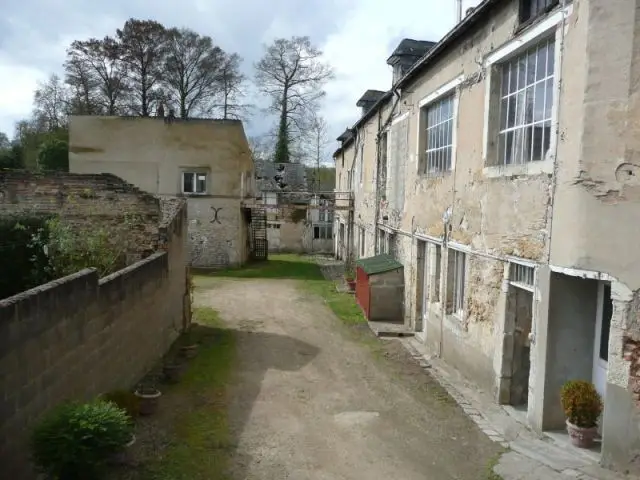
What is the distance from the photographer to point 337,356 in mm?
12211

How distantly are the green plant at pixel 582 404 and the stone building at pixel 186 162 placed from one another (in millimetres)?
22106

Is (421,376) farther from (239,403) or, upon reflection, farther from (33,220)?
(33,220)

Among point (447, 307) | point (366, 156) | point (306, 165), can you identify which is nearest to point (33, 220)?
point (447, 307)

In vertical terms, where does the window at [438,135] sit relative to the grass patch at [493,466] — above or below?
above

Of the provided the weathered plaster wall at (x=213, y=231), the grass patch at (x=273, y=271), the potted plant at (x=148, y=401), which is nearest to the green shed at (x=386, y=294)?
the potted plant at (x=148, y=401)

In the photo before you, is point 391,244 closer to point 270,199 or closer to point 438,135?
point 438,135

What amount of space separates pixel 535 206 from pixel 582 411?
9.21ft

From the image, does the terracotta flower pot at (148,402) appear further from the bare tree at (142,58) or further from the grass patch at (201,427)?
the bare tree at (142,58)

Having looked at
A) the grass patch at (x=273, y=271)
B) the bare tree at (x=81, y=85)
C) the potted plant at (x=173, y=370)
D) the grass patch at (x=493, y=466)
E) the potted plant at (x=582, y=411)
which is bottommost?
the grass patch at (x=273, y=271)

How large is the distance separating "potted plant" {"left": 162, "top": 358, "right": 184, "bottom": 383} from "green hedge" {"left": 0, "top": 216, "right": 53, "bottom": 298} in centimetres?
354

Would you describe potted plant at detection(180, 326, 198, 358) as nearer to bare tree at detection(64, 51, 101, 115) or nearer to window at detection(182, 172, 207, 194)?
window at detection(182, 172, 207, 194)

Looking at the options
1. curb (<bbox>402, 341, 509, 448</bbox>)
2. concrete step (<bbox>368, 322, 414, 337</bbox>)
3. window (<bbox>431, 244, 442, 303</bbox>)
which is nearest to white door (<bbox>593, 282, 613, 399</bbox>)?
curb (<bbox>402, 341, 509, 448</bbox>)

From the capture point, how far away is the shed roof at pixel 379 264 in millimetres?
15930

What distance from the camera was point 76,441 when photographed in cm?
522
